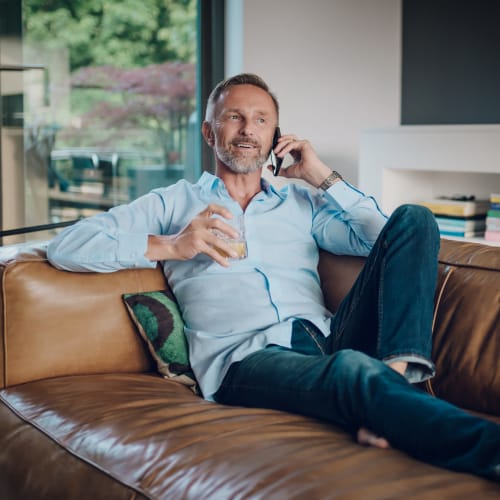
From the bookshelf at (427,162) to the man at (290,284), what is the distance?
184 cm

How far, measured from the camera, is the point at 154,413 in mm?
1832

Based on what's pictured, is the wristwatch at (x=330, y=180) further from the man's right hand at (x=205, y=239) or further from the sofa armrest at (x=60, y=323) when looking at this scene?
the sofa armrest at (x=60, y=323)

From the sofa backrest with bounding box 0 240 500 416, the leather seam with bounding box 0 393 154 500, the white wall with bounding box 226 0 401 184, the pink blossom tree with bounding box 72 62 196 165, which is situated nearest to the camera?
the leather seam with bounding box 0 393 154 500

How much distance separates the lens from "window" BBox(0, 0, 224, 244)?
3617mm

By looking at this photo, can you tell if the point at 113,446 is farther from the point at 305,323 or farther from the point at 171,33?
the point at 171,33

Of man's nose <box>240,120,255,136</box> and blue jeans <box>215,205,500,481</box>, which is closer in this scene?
blue jeans <box>215,205,500,481</box>

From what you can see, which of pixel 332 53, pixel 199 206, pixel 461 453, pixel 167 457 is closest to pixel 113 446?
pixel 167 457

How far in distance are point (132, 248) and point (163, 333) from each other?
0.80 feet

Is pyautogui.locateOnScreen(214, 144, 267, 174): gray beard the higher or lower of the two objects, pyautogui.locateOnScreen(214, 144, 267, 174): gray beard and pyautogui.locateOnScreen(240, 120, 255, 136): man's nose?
the lower

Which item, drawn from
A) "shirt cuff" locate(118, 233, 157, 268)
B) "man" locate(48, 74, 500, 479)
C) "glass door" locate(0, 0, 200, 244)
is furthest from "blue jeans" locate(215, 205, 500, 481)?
"glass door" locate(0, 0, 200, 244)

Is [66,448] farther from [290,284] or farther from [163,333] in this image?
[290,284]

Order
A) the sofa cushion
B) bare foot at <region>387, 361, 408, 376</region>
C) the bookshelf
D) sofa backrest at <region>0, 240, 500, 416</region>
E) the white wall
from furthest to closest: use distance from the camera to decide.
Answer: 1. the white wall
2. the bookshelf
3. sofa backrest at <region>0, 240, 500, 416</region>
4. bare foot at <region>387, 361, 408, 376</region>
5. the sofa cushion

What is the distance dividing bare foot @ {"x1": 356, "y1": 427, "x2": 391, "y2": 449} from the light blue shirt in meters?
0.51

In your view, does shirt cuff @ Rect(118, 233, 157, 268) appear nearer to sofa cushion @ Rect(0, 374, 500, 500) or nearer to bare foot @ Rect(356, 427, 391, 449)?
sofa cushion @ Rect(0, 374, 500, 500)
